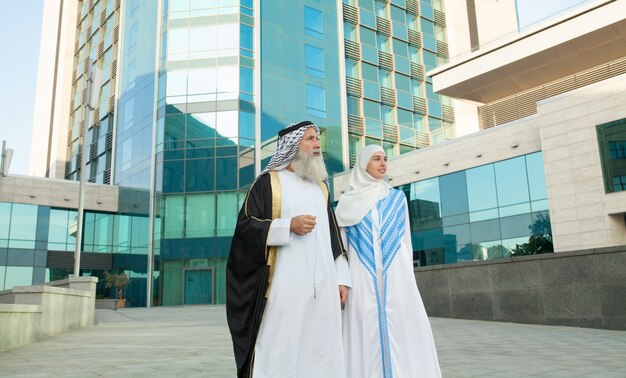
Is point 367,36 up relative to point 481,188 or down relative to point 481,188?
up

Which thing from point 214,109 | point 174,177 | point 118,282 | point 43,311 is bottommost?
point 43,311

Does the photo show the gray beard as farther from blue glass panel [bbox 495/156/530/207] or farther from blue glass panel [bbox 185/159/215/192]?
blue glass panel [bbox 185/159/215/192]

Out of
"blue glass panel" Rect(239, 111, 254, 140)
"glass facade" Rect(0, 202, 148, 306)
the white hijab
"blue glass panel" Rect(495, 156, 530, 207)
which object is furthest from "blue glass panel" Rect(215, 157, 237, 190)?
the white hijab

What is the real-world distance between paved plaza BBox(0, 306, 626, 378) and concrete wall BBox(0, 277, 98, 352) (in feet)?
0.91

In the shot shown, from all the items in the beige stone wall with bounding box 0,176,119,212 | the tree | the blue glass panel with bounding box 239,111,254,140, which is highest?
the blue glass panel with bounding box 239,111,254,140

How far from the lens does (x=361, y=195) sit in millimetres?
4773

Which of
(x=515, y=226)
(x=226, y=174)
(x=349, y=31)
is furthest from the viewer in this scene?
(x=349, y=31)

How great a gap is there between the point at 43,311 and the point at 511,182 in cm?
2105

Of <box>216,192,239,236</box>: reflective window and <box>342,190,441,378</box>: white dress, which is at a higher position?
<box>216,192,239,236</box>: reflective window

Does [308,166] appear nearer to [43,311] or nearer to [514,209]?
[43,311]

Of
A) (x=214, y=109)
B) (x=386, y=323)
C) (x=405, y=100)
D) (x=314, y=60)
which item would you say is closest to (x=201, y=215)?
(x=214, y=109)

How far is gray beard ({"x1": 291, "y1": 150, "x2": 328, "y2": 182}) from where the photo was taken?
13.3 ft

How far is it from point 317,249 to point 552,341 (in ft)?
21.1

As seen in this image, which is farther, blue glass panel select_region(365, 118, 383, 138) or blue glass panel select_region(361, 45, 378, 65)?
blue glass panel select_region(361, 45, 378, 65)
